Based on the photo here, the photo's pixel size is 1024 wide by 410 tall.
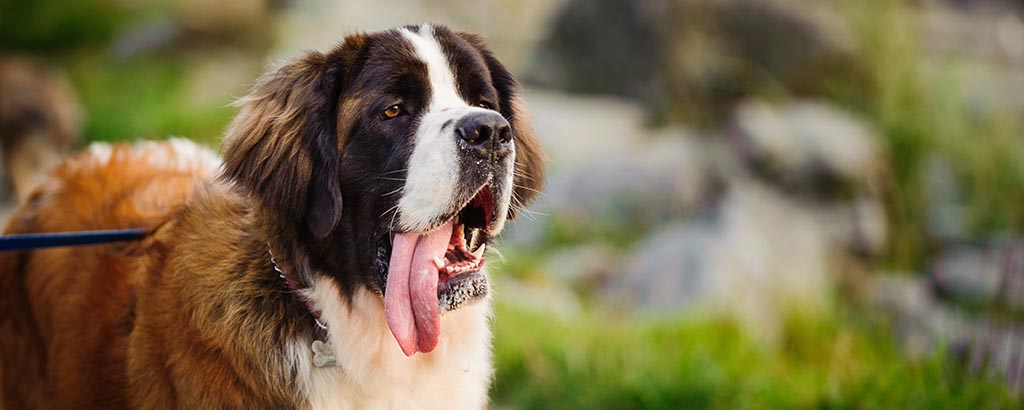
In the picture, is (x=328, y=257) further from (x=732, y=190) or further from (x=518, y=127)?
(x=732, y=190)

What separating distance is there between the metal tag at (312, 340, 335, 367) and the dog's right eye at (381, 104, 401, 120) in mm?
722

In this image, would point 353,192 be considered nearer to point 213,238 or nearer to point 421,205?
point 421,205

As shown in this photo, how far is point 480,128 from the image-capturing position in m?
2.89

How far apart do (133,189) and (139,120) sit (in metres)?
8.26

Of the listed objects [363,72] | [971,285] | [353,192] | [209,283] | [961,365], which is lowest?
[971,285]

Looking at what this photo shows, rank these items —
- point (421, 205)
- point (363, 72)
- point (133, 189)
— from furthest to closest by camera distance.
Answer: point (133, 189)
point (363, 72)
point (421, 205)

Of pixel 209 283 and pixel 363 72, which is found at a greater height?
pixel 363 72

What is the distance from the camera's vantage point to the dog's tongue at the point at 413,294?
2902 millimetres

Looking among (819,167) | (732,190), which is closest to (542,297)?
(732,190)

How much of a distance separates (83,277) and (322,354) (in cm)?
105

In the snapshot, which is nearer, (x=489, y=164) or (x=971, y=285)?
(x=489, y=164)

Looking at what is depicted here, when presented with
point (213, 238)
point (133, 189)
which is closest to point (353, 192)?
point (213, 238)

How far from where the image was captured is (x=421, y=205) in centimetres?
291

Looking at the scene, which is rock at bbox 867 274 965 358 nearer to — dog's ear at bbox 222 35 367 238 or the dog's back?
dog's ear at bbox 222 35 367 238
